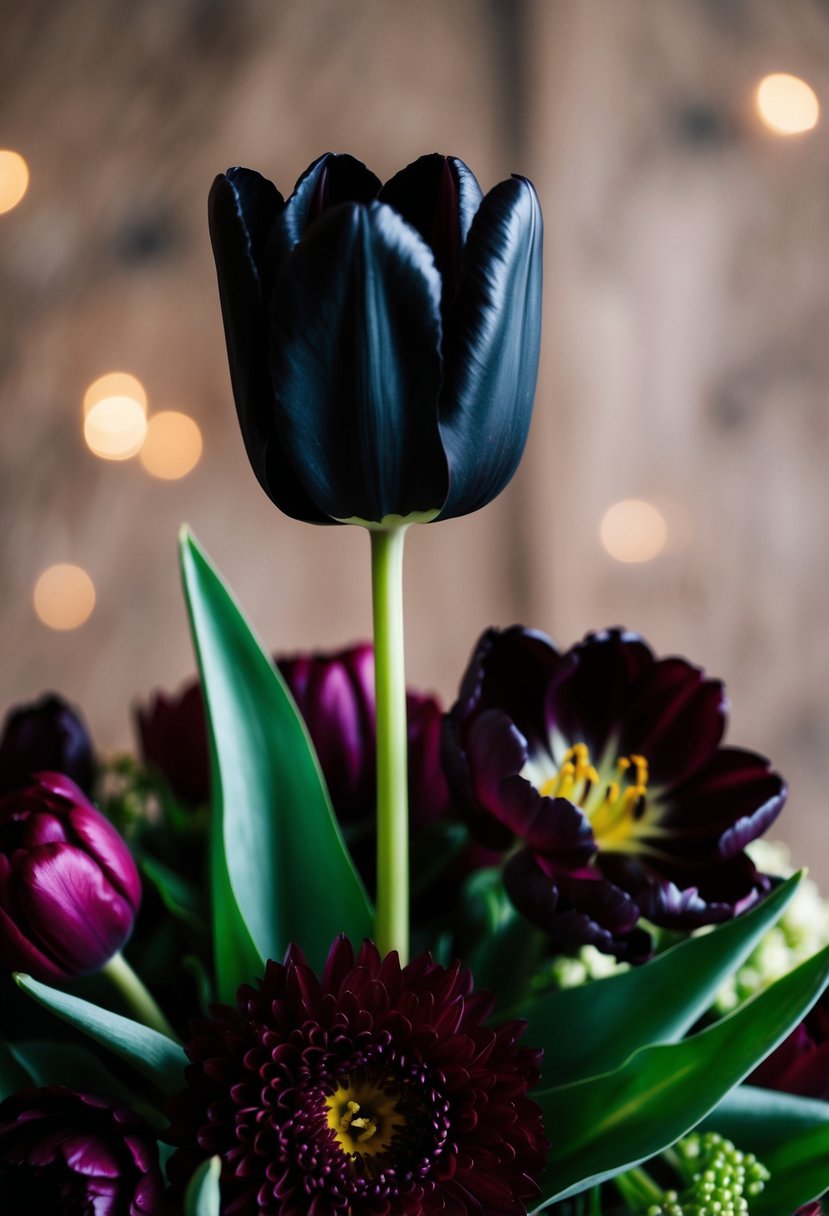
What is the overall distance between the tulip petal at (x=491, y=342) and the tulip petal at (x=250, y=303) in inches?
1.7

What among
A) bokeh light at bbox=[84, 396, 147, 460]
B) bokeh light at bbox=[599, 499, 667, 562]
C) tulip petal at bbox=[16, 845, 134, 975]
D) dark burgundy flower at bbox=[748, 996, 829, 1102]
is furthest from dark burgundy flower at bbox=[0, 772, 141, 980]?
bokeh light at bbox=[599, 499, 667, 562]

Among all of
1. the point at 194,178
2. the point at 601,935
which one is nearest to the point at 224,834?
the point at 601,935

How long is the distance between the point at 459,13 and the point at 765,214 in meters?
0.28

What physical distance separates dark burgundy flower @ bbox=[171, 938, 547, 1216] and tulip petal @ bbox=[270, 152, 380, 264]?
0.57 ft

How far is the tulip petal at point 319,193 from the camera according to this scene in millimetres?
272

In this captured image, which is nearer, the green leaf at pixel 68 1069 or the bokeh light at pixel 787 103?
the green leaf at pixel 68 1069

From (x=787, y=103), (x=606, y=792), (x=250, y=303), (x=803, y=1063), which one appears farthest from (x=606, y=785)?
(x=787, y=103)

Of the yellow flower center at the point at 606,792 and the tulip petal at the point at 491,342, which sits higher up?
the tulip petal at the point at 491,342

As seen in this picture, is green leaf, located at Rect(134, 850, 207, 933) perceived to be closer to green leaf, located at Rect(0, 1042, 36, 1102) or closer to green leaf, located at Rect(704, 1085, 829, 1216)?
green leaf, located at Rect(0, 1042, 36, 1102)

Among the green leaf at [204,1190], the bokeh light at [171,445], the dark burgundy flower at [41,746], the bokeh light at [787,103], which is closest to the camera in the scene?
the green leaf at [204,1190]

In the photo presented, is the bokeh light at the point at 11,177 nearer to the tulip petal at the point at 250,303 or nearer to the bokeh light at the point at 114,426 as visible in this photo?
the bokeh light at the point at 114,426

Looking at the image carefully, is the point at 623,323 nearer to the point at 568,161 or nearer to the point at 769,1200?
the point at 568,161

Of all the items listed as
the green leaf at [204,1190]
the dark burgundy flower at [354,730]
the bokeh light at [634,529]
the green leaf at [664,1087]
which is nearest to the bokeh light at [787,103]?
the bokeh light at [634,529]

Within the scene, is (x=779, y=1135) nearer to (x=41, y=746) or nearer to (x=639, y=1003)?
(x=639, y=1003)
